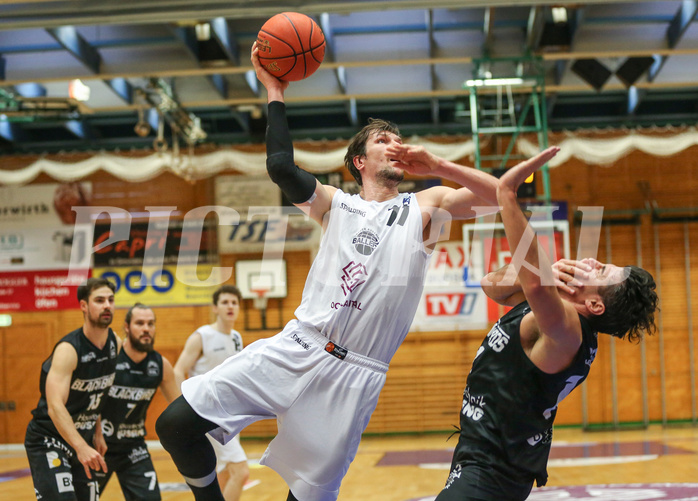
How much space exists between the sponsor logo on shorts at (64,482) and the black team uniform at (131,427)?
0.64m

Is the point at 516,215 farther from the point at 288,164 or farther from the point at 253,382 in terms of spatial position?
the point at 253,382

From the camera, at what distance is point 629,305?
3057mm

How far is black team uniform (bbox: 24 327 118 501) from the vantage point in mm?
5250

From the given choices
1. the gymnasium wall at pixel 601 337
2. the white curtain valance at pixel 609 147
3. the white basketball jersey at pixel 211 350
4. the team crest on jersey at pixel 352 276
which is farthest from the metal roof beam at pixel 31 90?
the team crest on jersey at pixel 352 276

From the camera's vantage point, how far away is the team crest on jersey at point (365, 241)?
3584 millimetres

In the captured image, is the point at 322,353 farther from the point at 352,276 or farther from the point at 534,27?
the point at 534,27

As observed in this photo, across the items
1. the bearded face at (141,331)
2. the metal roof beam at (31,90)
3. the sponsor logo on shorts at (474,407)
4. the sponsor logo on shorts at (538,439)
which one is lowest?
the sponsor logo on shorts at (538,439)

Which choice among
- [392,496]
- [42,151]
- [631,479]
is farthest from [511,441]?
[42,151]

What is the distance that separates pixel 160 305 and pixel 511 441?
12.9 metres

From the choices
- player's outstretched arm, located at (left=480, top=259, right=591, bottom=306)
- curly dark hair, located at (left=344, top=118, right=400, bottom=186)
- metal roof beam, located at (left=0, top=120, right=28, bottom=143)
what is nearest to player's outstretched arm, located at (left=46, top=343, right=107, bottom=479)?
curly dark hair, located at (left=344, top=118, right=400, bottom=186)

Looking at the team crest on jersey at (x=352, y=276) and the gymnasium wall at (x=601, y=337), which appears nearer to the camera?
the team crest on jersey at (x=352, y=276)

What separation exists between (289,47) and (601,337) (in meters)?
12.4

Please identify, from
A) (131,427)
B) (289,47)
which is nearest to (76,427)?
(131,427)

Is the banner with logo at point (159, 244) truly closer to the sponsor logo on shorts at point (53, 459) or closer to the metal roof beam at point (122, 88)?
the metal roof beam at point (122, 88)
